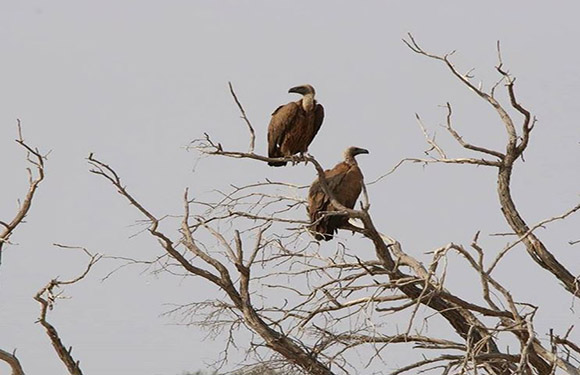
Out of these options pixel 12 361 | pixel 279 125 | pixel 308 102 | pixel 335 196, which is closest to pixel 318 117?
pixel 308 102

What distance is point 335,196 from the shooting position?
30.8 ft

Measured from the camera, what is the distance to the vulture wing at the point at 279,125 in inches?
410

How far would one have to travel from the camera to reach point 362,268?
31.7ft

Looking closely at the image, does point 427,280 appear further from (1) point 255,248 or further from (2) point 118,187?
(2) point 118,187

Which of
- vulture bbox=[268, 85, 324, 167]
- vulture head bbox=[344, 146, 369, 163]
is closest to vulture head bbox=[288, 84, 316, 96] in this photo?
vulture bbox=[268, 85, 324, 167]

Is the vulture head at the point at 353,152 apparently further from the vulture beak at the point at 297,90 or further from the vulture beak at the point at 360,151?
the vulture beak at the point at 297,90

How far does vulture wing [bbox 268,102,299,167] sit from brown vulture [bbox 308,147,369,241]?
868mm

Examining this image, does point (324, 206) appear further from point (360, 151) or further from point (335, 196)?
point (360, 151)

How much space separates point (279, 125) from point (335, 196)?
1.28 m

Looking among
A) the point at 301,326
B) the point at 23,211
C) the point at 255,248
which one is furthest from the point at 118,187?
the point at 23,211

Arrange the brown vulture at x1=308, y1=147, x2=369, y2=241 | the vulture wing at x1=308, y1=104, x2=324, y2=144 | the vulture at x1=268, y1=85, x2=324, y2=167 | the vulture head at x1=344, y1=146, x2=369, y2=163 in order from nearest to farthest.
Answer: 1. the brown vulture at x1=308, y1=147, x2=369, y2=241
2. the vulture head at x1=344, y1=146, x2=369, y2=163
3. the vulture at x1=268, y1=85, x2=324, y2=167
4. the vulture wing at x1=308, y1=104, x2=324, y2=144

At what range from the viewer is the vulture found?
10422 millimetres

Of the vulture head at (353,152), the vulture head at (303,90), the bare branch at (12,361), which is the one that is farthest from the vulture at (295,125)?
the bare branch at (12,361)

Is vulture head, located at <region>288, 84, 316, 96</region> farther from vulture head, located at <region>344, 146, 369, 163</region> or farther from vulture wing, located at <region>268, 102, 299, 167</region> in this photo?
vulture head, located at <region>344, 146, 369, 163</region>
